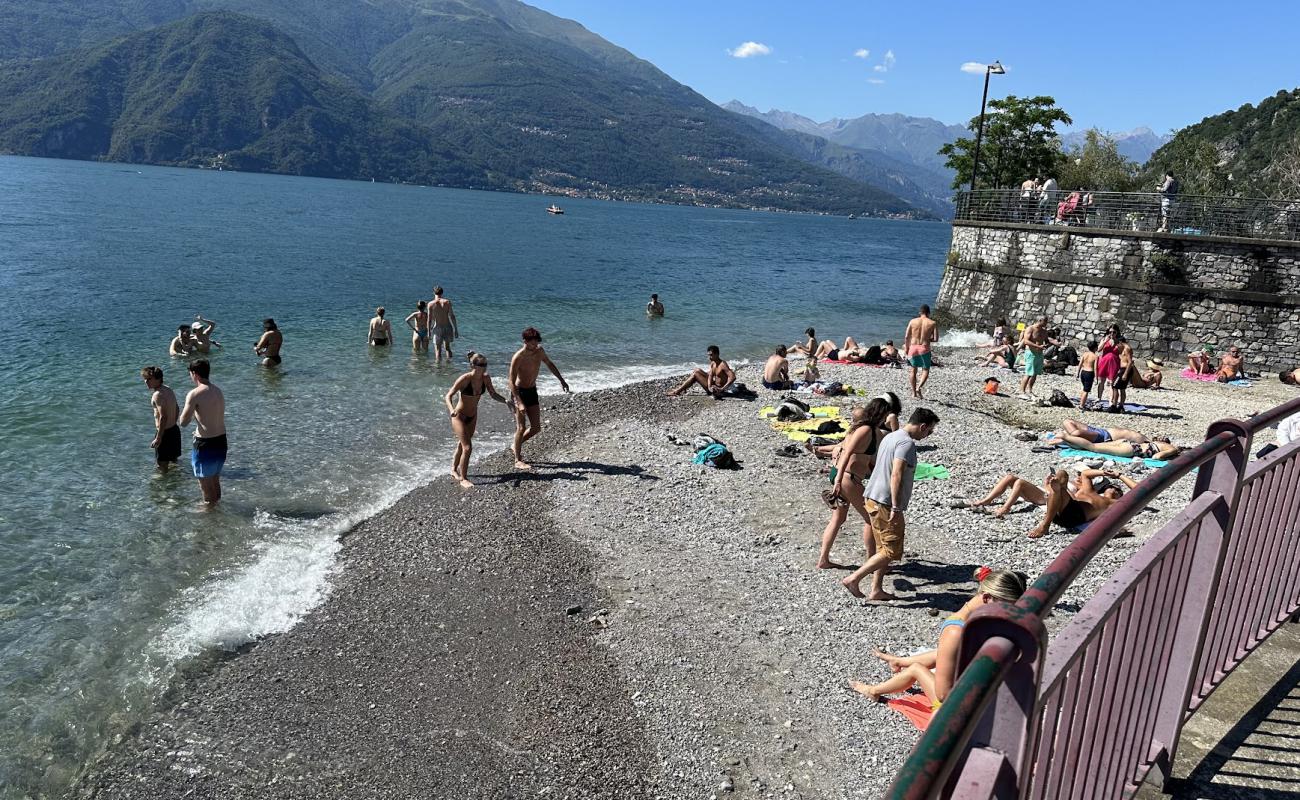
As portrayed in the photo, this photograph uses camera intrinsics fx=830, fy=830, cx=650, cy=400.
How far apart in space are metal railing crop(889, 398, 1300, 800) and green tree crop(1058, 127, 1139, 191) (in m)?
60.0

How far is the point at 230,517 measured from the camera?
1167 cm

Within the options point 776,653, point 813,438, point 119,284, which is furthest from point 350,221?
point 776,653

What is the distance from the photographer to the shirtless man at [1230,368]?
22.8 meters

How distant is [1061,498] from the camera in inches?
410

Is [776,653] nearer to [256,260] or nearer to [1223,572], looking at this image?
[1223,572]

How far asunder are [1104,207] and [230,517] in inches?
1081

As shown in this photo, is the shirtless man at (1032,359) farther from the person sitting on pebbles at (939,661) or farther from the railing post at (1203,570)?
the railing post at (1203,570)

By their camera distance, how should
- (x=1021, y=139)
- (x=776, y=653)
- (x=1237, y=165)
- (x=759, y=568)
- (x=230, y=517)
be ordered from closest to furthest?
(x=776, y=653) < (x=759, y=568) < (x=230, y=517) < (x=1021, y=139) < (x=1237, y=165)

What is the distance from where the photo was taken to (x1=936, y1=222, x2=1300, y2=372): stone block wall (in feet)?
78.0

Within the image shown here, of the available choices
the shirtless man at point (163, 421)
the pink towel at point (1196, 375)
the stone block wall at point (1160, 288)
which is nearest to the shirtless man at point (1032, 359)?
the pink towel at point (1196, 375)

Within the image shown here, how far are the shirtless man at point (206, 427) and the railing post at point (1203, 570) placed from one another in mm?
11121

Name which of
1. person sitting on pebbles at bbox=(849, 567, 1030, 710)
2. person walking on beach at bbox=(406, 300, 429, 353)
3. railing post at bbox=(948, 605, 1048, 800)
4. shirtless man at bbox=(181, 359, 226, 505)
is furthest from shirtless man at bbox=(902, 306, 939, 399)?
railing post at bbox=(948, 605, 1048, 800)

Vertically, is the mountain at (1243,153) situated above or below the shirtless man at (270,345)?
above

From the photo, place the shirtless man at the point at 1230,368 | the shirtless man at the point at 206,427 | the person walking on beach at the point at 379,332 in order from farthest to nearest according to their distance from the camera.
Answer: the person walking on beach at the point at 379,332 < the shirtless man at the point at 1230,368 < the shirtless man at the point at 206,427
